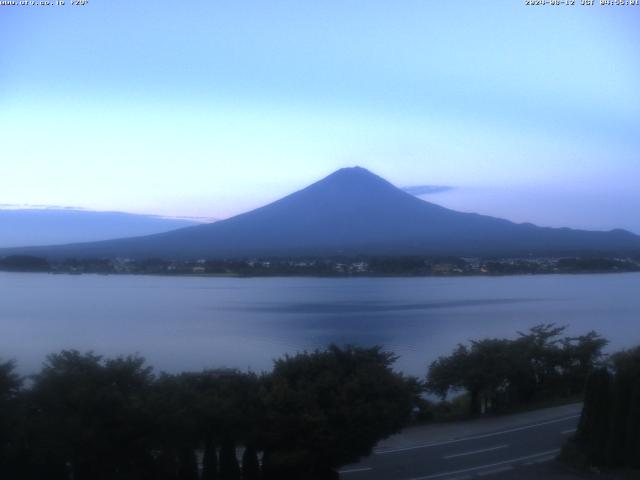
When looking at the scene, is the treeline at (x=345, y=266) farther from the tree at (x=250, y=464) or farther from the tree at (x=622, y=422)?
the tree at (x=622, y=422)

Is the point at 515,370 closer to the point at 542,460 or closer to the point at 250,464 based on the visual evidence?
the point at 542,460

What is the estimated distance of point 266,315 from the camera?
2298 cm

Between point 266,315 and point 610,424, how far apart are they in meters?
15.0

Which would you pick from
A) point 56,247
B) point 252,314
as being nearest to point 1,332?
point 252,314

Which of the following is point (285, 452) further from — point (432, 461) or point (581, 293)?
point (581, 293)

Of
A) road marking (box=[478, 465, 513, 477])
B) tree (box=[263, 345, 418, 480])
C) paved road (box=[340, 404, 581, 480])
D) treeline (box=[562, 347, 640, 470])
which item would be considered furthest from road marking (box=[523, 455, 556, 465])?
tree (box=[263, 345, 418, 480])

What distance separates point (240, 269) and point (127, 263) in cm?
516

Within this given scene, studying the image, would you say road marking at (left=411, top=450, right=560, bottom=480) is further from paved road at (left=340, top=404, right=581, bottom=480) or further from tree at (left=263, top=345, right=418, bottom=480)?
tree at (left=263, top=345, right=418, bottom=480)

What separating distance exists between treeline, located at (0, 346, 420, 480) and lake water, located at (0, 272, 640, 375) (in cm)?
612

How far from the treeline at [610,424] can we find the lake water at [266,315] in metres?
6.98

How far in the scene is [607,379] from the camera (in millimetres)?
8703

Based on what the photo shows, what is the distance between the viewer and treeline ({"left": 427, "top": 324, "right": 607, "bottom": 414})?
44.3 ft

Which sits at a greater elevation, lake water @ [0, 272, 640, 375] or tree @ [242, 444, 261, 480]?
lake water @ [0, 272, 640, 375]


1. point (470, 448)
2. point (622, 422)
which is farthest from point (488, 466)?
point (622, 422)
